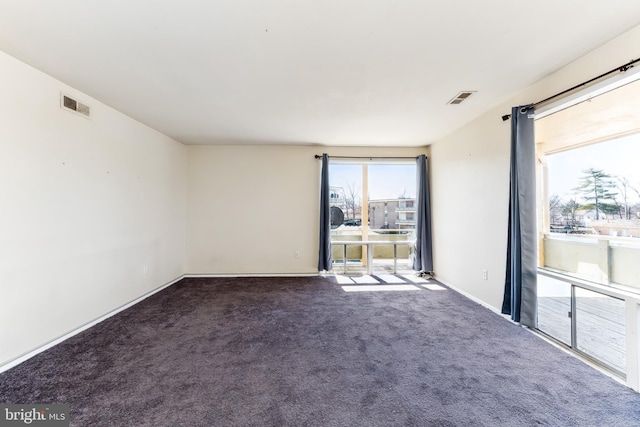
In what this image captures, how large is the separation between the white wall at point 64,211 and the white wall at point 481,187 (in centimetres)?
472

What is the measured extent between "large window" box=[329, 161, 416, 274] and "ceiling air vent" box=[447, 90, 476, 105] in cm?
214

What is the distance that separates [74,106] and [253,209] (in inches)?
110

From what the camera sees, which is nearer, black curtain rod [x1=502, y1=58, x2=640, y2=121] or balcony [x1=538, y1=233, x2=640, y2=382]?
black curtain rod [x1=502, y1=58, x2=640, y2=121]

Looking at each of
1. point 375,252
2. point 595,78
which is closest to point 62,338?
point 375,252

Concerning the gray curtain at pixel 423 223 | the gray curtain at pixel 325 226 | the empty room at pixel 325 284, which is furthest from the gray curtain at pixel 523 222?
the gray curtain at pixel 325 226

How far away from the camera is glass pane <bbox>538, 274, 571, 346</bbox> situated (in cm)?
243

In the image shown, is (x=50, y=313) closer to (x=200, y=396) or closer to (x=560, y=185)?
(x=200, y=396)

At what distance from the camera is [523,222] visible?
2584 millimetres

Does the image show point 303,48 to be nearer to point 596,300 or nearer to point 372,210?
point 596,300

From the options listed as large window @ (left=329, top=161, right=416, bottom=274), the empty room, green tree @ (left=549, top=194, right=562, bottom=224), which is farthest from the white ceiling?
large window @ (left=329, top=161, right=416, bottom=274)

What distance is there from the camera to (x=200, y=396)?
172cm

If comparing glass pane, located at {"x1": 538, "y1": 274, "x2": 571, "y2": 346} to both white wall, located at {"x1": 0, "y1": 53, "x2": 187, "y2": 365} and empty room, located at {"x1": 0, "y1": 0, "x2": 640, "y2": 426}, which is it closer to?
empty room, located at {"x1": 0, "y1": 0, "x2": 640, "y2": 426}

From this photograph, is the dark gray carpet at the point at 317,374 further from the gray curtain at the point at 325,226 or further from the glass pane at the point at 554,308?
the gray curtain at the point at 325,226

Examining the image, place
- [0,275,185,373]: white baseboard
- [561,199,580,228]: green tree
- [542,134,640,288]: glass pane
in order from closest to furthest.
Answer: [0,275,185,373]: white baseboard
[542,134,640,288]: glass pane
[561,199,580,228]: green tree
